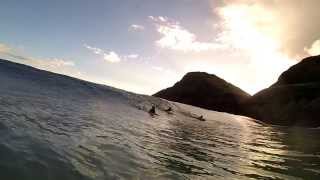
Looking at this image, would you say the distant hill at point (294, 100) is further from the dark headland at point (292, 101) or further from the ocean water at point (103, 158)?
the ocean water at point (103, 158)

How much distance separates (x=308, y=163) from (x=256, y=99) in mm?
136909

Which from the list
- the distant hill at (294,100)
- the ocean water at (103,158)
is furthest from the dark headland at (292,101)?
the ocean water at (103,158)

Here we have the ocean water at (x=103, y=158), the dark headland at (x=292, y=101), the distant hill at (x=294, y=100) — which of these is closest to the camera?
the ocean water at (x=103, y=158)

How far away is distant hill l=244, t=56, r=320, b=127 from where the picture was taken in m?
105

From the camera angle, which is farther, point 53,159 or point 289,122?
point 289,122

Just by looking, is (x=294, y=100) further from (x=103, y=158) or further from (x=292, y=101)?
(x=103, y=158)

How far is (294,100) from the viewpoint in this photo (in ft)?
392

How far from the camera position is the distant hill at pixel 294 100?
105125 mm

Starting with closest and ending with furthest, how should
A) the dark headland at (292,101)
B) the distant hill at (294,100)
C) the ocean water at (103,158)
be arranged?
the ocean water at (103,158), the distant hill at (294,100), the dark headland at (292,101)

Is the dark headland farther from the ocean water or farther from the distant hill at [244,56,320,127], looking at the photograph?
the ocean water

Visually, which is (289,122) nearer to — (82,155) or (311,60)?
(311,60)

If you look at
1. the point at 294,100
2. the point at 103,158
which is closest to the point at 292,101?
the point at 294,100

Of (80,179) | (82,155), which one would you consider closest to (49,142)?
(82,155)

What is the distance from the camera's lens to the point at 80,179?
10.1m
